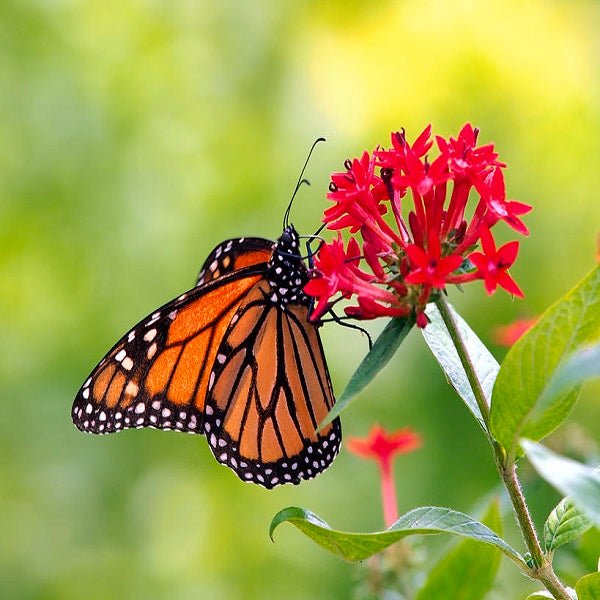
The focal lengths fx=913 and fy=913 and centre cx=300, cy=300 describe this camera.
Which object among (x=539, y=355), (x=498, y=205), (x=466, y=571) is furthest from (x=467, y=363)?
(x=466, y=571)

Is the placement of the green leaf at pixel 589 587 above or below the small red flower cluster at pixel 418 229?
below

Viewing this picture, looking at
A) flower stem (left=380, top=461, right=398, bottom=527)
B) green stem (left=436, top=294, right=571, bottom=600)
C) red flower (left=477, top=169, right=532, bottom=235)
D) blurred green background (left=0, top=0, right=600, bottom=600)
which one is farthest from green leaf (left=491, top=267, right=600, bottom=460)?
blurred green background (left=0, top=0, right=600, bottom=600)

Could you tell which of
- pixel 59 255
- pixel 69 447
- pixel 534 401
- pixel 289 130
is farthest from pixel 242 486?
pixel 534 401

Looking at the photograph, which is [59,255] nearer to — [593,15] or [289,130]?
[289,130]

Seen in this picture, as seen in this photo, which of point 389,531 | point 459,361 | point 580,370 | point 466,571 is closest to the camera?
Result: point 580,370

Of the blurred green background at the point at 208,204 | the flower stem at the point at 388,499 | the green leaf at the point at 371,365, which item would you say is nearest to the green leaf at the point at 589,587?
the green leaf at the point at 371,365

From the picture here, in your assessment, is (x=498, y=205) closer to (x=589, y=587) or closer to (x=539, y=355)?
(x=539, y=355)

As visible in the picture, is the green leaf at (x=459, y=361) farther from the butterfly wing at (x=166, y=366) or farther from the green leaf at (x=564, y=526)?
the butterfly wing at (x=166, y=366)
